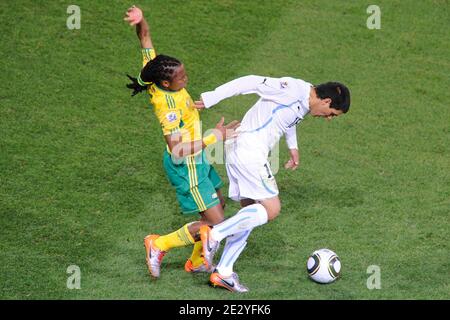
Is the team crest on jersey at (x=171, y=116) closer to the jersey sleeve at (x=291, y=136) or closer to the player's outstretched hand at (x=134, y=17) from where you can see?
the player's outstretched hand at (x=134, y=17)

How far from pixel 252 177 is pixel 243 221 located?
0.42m

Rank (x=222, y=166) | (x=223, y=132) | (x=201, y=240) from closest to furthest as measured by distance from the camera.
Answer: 1. (x=223, y=132)
2. (x=201, y=240)
3. (x=222, y=166)

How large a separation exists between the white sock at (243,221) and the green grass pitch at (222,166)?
62 centimetres

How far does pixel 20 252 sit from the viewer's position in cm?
Result: 982

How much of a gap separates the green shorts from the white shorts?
11.6 inches

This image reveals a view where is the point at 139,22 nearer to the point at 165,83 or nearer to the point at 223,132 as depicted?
the point at 165,83

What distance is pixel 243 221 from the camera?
888 cm

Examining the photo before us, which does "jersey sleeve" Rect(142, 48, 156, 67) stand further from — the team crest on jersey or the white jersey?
the white jersey

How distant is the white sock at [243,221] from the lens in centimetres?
888

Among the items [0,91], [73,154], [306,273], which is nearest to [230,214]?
[306,273]

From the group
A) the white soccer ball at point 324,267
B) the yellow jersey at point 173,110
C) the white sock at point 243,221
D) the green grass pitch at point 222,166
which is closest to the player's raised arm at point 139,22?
the yellow jersey at point 173,110

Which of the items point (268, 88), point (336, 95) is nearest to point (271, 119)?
point (268, 88)

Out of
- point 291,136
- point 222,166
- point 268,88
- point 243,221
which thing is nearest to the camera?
point 243,221

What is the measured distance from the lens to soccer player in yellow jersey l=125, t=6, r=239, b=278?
8828mm
